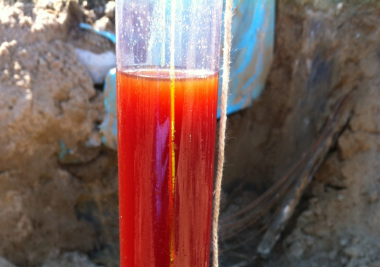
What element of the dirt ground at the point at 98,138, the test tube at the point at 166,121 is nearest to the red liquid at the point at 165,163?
the test tube at the point at 166,121

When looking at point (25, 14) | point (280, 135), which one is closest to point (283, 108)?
point (280, 135)

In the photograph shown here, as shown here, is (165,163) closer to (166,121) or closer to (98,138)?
(166,121)

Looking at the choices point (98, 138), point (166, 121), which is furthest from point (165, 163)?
point (98, 138)

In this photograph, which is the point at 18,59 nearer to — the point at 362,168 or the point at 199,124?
the point at 199,124

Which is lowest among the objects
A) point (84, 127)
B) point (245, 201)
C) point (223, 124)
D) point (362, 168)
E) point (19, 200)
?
point (245, 201)

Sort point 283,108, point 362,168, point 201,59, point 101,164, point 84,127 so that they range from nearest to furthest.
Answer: point 201,59
point 362,168
point 84,127
point 101,164
point 283,108

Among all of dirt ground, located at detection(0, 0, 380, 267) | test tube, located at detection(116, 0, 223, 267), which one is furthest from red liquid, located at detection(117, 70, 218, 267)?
dirt ground, located at detection(0, 0, 380, 267)
